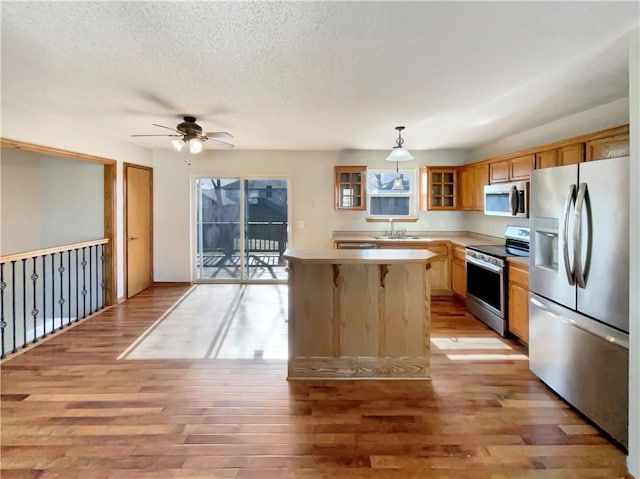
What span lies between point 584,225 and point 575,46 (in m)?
1.14

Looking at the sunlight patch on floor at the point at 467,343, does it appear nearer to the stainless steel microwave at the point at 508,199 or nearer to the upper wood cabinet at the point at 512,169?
the stainless steel microwave at the point at 508,199

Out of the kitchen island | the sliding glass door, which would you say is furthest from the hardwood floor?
the sliding glass door

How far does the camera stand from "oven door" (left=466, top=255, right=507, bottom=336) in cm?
381

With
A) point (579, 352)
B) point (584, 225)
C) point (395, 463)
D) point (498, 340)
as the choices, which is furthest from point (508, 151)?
point (395, 463)

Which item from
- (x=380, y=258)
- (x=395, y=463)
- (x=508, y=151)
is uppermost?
(x=508, y=151)

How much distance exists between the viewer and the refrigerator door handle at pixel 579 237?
2.30 meters

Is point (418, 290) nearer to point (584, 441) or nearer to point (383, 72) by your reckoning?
point (584, 441)

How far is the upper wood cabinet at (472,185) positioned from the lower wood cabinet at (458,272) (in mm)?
739

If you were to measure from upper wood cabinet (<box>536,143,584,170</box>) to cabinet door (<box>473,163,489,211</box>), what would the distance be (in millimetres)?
1192

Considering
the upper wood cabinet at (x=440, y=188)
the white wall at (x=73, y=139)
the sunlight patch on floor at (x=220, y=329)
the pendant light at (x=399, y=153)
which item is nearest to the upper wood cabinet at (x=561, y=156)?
the pendant light at (x=399, y=153)

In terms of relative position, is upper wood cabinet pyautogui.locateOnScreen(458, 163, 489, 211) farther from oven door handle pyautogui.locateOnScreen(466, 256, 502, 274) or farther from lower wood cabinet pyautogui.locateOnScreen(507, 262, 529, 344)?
lower wood cabinet pyautogui.locateOnScreen(507, 262, 529, 344)

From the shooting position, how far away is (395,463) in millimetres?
1938

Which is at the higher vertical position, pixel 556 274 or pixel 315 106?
pixel 315 106

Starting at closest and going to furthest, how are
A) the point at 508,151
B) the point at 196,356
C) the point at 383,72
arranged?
the point at 383,72 → the point at 196,356 → the point at 508,151
